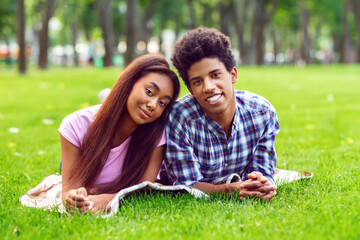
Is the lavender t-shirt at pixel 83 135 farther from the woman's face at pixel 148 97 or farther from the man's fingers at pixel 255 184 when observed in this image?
the man's fingers at pixel 255 184

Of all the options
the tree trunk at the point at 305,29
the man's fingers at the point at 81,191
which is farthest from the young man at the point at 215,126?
the tree trunk at the point at 305,29

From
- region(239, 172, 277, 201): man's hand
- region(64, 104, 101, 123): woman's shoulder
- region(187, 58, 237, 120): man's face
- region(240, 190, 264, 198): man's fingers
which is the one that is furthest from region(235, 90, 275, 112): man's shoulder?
region(64, 104, 101, 123): woman's shoulder

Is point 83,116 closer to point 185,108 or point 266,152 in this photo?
point 185,108

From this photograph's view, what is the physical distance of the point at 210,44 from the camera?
3.28 m

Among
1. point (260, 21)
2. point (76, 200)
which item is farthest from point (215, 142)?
point (260, 21)

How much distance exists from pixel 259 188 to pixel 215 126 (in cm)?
59

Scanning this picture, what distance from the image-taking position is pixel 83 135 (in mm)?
3424

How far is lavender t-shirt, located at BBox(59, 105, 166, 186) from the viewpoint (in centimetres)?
336

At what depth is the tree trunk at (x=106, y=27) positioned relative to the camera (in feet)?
69.4

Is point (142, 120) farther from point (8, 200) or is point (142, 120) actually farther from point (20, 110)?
point (20, 110)

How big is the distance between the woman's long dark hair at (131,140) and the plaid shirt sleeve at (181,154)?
0.10 metres

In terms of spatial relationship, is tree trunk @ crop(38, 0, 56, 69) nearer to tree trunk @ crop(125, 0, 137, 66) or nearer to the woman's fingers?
tree trunk @ crop(125, 0, 137, 66)

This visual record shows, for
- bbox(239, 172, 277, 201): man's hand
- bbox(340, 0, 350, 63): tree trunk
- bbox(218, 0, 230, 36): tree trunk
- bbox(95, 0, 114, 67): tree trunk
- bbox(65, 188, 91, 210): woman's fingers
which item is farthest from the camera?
bbox(340, 0, 350, 63): tree trunk

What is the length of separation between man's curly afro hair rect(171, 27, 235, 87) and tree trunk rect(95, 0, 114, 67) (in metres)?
18.2
